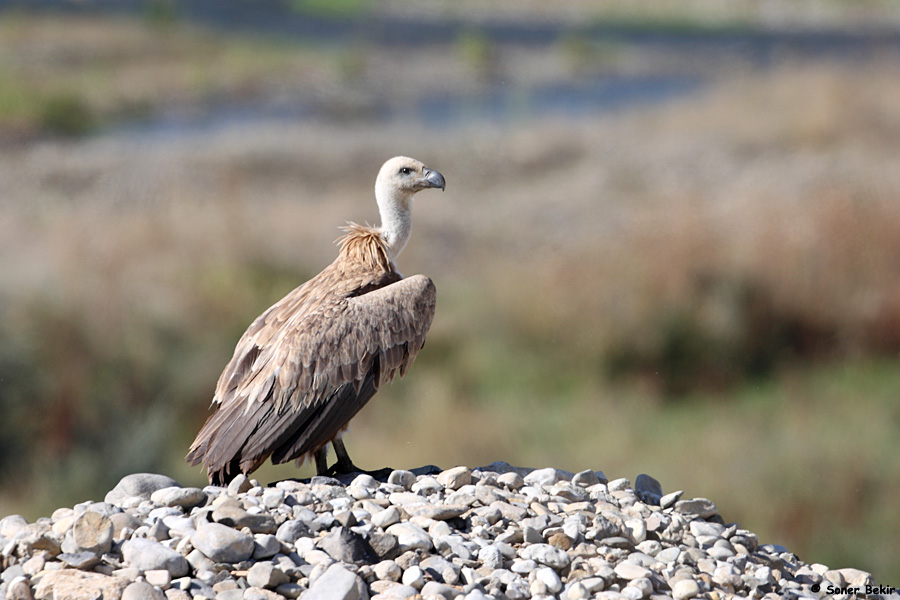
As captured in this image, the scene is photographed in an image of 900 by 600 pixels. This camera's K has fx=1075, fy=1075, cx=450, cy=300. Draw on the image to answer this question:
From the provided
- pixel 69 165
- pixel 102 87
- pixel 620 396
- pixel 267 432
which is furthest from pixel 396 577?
pixel 102 87

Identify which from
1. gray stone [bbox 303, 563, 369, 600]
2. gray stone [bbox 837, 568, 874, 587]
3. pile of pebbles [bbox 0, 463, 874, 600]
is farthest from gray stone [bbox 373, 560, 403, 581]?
gray stone [bbox 837, 568, 874, 587]

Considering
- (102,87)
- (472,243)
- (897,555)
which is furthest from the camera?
(102,87)

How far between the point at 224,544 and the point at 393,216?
9.58ft

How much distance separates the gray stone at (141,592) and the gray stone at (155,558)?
17 cm

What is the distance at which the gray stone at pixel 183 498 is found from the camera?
217 inches

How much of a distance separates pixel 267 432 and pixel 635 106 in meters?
36.9

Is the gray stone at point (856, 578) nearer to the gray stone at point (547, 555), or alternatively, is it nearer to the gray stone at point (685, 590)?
the gray stone at point (685, 590)

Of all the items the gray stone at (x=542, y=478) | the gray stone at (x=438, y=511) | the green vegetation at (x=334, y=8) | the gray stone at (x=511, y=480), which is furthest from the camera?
the green vegetation at (x=334, y=8)

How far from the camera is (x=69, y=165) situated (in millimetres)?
28156

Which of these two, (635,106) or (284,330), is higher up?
(635,106)

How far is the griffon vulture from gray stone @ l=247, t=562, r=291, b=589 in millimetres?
1360

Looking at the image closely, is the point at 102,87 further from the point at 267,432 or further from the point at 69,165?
the point at 267,432

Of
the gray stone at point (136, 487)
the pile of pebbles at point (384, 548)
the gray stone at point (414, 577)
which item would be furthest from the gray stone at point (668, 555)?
the gray stone at point (136, 487)

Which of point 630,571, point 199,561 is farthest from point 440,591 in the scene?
point 199,561
